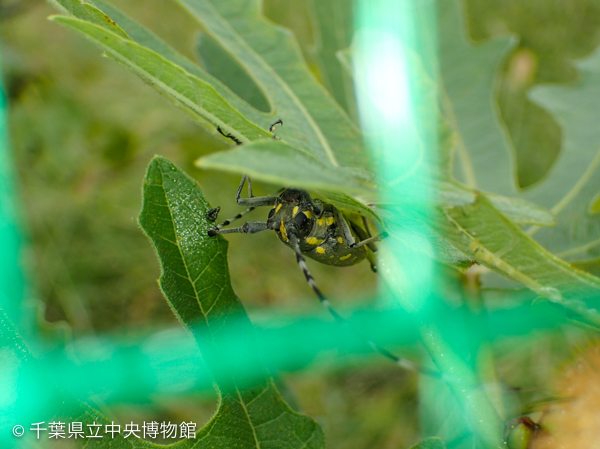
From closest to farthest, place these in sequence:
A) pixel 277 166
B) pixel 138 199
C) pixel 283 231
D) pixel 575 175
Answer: pixel 277 166 → pixel 283 231 → pixel 575 175 → pixel 138 199

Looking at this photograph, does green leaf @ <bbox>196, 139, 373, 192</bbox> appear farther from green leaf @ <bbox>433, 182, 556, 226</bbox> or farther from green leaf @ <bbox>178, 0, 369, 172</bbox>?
green leaf @ <bbox>178, 0, 369, 172</bbox>

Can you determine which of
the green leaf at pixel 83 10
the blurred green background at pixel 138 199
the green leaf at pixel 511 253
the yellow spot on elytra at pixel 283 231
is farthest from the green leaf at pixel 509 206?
the blurred green background at pixel 138 199

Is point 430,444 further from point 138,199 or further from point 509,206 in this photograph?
point 138,199

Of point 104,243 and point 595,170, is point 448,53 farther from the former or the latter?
point 104,243

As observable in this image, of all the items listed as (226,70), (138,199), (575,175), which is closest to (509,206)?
(575,175)

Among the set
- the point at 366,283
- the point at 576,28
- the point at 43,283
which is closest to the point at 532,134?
the point at 576,28

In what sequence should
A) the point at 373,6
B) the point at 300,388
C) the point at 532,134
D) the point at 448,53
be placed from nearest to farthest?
the point at 373,6 → the point at 448,53 → the point at 300,388 → the point at 532,134
